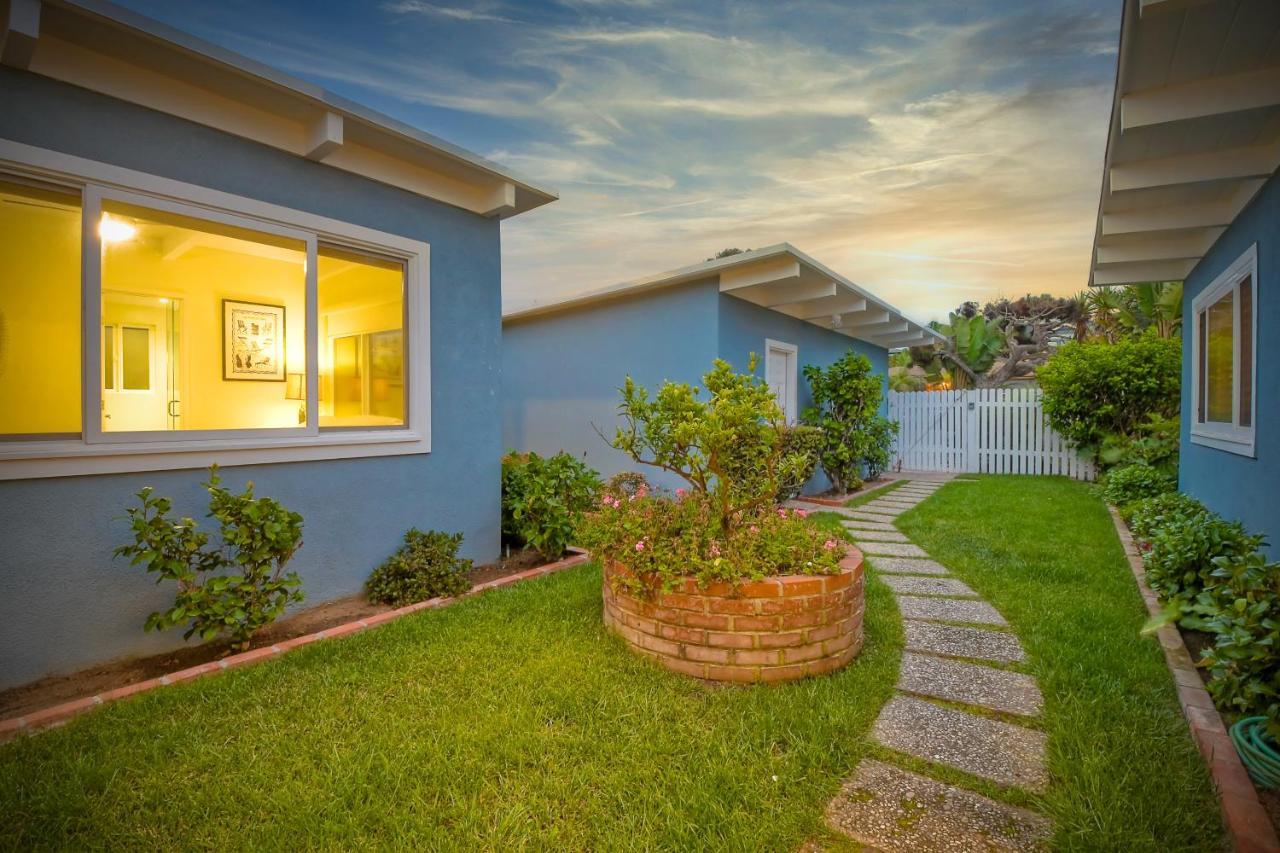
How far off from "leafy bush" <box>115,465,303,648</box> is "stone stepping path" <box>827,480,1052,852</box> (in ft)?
10.5

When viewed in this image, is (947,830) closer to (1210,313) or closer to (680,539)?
(680,539)

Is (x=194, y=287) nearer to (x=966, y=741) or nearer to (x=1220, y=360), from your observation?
(x=966, y=741)

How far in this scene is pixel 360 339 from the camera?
562cm

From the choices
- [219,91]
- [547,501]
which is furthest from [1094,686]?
[219,91]

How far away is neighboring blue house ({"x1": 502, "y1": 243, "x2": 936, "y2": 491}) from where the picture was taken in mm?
7379

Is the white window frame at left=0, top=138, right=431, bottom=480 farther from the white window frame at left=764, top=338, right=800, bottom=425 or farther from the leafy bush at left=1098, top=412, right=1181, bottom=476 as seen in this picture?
the leafy bush at left=1098, top=412, right=1181, bottom=476

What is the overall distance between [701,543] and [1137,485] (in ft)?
26.4

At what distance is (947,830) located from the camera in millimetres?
1847

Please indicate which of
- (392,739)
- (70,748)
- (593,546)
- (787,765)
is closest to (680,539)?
(593,546)

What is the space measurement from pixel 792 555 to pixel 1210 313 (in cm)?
542

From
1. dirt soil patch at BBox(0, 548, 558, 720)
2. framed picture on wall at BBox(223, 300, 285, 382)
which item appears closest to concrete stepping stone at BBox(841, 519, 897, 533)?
dirt soil patch at BBox(0, 548, 558, 720)

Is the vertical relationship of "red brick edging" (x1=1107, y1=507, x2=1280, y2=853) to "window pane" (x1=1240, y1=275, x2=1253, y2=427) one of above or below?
below

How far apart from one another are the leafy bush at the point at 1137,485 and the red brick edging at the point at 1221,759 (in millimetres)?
5557

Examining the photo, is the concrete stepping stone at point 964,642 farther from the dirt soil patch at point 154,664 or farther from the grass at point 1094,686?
the dirt soil patch at point 154,664
